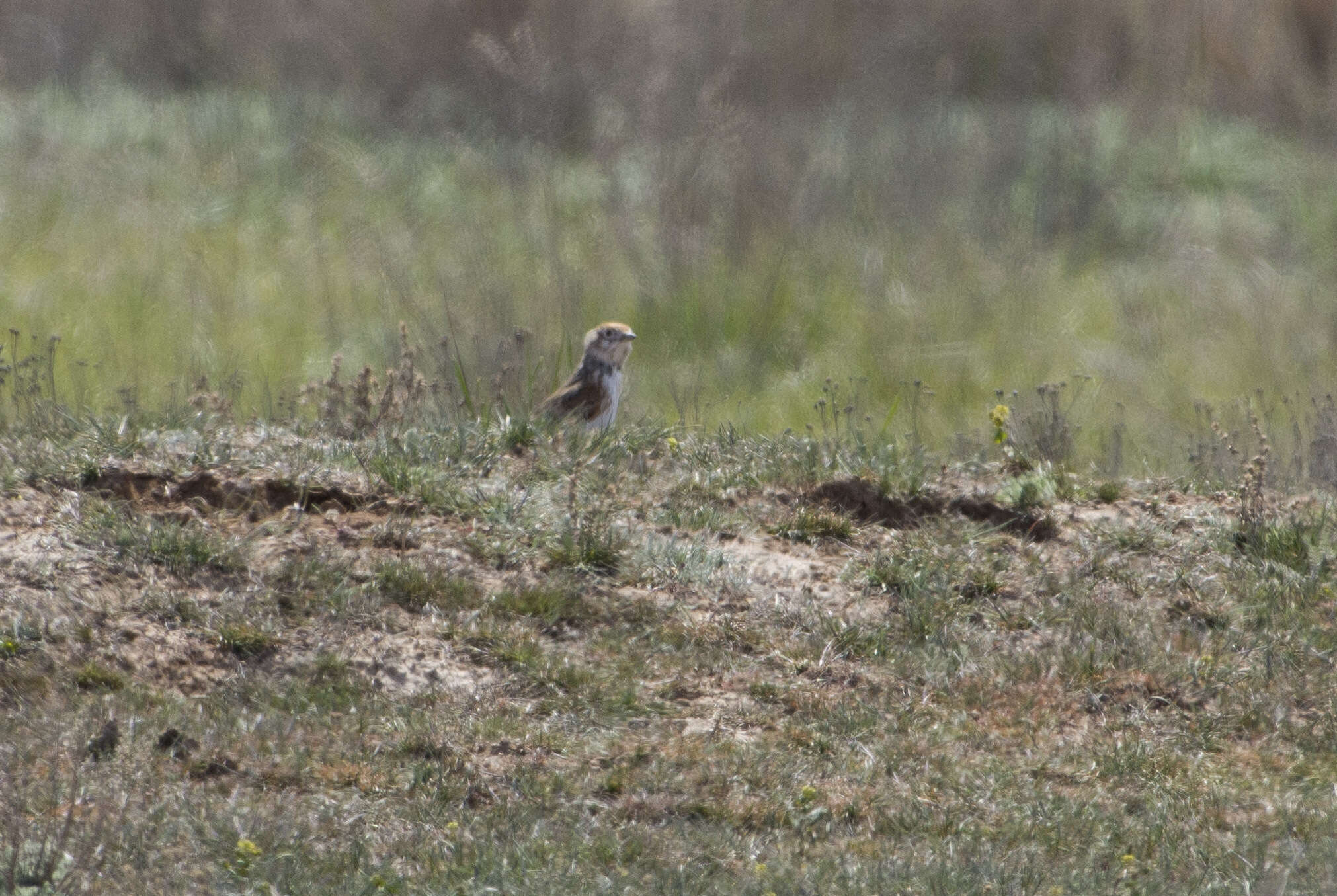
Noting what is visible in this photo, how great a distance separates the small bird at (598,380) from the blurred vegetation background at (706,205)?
0.87 ft

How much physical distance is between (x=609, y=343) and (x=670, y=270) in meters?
3.45

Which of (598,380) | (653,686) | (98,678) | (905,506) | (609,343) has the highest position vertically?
(609,343)

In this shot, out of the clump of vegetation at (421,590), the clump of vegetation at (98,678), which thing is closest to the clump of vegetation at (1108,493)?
the clump of vegetation at (421,590)

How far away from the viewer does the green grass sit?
1014cm

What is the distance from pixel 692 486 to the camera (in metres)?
6.93

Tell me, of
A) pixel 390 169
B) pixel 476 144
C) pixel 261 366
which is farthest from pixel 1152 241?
pixel 261 366

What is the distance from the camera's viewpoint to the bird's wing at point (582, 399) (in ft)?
26.3

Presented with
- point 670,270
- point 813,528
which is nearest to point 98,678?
point 813,528

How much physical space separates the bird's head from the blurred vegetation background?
365 mm

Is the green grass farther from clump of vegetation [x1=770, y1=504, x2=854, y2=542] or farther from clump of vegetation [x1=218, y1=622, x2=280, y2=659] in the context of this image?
clump of vegetation [x1=218, y1=622, x2=280, y2=659]

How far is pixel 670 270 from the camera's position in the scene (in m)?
11.6

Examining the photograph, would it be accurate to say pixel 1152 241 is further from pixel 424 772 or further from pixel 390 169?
pixel 424 772

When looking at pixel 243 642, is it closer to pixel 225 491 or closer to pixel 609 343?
pixel 225 491

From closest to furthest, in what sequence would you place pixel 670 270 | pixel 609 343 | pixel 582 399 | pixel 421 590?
pixel 421 590
pixel 582 399
pixel 609 343
pixel 670 270
